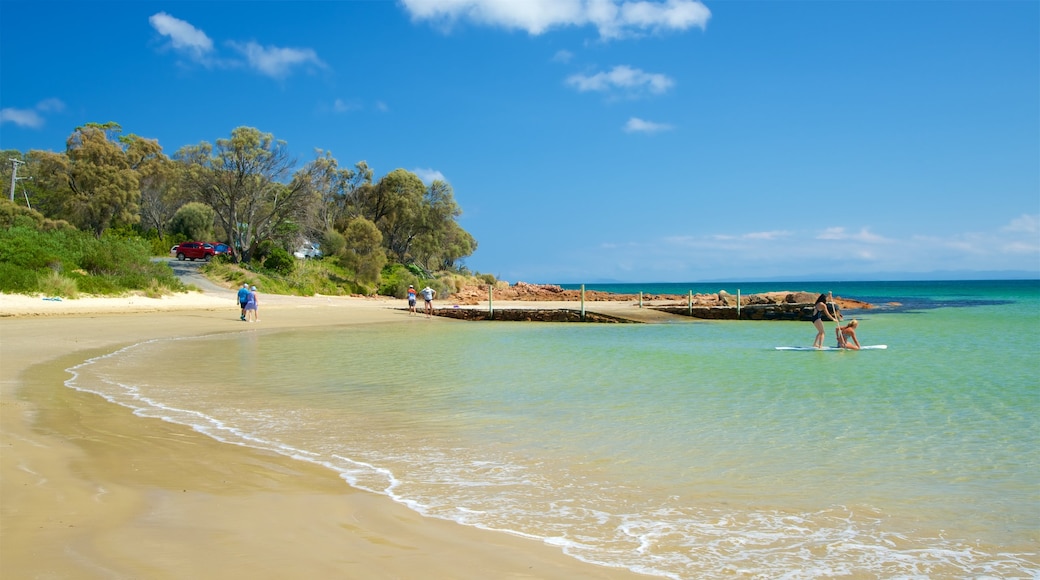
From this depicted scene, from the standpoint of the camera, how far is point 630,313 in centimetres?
4066

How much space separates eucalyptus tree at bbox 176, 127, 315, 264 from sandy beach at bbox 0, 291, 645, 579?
3552 centimetres

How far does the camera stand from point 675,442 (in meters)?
8.38

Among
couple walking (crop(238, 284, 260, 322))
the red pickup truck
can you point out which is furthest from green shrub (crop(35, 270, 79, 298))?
the red pickup truck

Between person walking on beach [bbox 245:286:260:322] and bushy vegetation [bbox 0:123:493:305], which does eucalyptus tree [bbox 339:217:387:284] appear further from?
person walking on beach [bbox 245:286:260:322]

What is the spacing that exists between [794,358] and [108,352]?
16.7 m

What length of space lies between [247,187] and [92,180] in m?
9.27

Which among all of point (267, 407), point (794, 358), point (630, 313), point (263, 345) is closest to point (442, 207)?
point (630, 313)

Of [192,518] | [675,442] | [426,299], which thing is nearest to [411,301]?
[426,299]

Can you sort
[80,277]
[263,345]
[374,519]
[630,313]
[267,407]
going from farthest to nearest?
[630,313] < [80,277] < [263,345] < [267,407] < [374,519]

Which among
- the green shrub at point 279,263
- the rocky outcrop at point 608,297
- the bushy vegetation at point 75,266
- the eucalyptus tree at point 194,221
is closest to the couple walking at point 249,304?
the bushy vegetation at point 75,266

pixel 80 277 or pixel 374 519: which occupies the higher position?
pixel 80 277

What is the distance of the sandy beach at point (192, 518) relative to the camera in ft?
13.9

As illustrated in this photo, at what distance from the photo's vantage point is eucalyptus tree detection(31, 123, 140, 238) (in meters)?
43.3

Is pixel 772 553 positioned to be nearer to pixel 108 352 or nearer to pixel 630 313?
pixel 108 352
